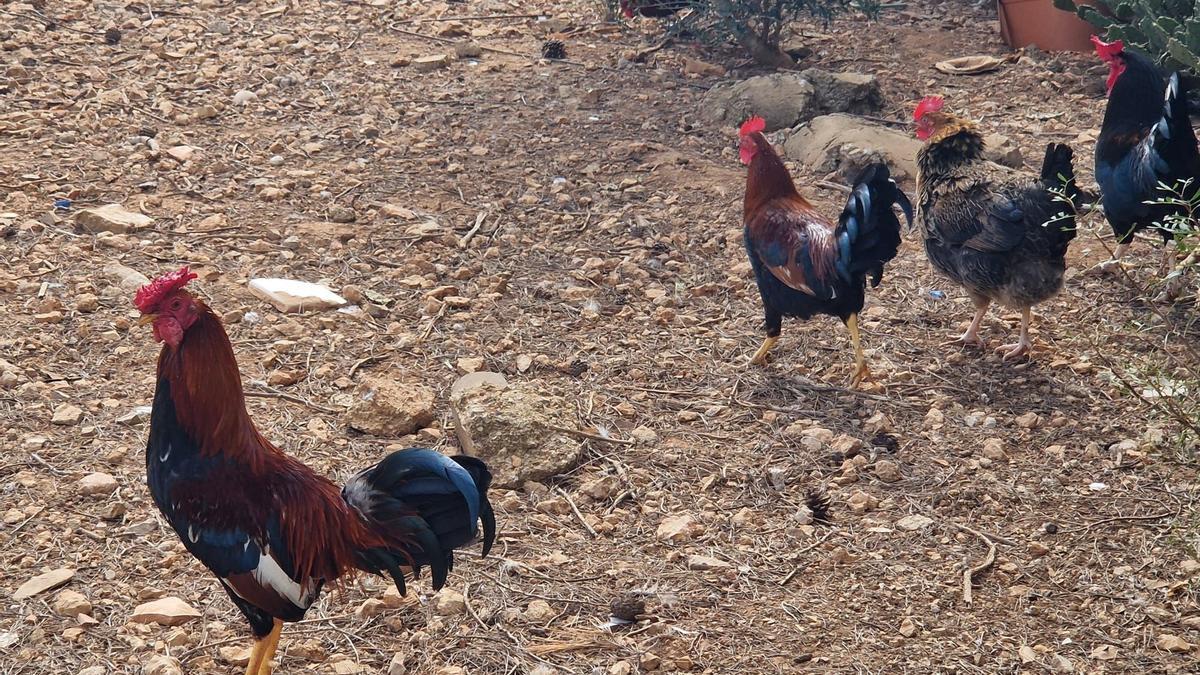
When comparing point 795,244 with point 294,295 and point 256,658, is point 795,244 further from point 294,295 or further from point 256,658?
point 256,658

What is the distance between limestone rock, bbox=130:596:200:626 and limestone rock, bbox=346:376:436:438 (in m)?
1.23

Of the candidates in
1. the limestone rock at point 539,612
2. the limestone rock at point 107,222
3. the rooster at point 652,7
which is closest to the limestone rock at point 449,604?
the limestone rock at point 539,612

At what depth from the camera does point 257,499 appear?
362 centimetres

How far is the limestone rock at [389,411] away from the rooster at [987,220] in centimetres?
270

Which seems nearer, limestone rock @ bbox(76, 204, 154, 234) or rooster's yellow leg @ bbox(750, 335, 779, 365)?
rooster's yellow leg @ bbox(750, 335, 779, 365)

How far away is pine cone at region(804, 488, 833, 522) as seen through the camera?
15.5 feet

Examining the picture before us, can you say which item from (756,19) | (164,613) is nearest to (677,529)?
(164,613)

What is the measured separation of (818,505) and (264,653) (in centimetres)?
220

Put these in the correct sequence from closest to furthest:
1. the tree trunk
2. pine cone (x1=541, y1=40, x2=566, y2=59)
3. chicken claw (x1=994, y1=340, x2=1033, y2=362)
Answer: chicken claw (x1=994, y1=340, x2=1033, y2=362), the tree trunk, pine cone (x1=541, y1=40, x2=566, y2=59)

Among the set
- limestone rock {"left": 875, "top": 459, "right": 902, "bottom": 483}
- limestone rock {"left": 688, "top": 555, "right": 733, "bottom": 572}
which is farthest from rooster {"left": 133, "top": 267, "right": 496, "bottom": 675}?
limestone rock {"left": 875, "top": 459, "right": 902, "bottom": 483}

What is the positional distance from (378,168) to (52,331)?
8.10 feet

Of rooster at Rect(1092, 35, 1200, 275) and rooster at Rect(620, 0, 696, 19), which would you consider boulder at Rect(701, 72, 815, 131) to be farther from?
rooster at Rect(1092, 35, 1200, 275)

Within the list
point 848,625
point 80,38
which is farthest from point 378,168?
point 848,625

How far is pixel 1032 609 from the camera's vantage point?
4.18m
